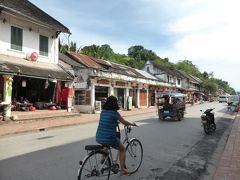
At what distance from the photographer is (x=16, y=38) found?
750 inches

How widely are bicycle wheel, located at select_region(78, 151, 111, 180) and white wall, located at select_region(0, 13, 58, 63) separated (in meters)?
14.8

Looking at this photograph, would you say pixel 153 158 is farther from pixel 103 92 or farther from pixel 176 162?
pixel 103 92

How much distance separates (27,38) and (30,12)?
6.67ft

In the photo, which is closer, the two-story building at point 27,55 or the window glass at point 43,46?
the two-story building at point 27,55

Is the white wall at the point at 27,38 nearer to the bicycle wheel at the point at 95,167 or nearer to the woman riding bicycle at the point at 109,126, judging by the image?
the woman riding bicycle at the point at 109,126

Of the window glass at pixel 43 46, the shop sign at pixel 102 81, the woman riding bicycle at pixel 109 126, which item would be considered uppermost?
the window glass at pixel 43 46

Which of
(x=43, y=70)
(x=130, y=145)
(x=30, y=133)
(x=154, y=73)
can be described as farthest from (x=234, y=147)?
(x=154, y=73)

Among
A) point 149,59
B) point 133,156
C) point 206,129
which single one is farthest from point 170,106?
point 149,59

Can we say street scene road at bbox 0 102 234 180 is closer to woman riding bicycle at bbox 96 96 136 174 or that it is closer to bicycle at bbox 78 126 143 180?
bicycle at bbox 78 126 143 180

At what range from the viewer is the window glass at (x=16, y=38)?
1875cm

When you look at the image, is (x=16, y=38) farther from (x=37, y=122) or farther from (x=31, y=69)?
(x=37, y=122)

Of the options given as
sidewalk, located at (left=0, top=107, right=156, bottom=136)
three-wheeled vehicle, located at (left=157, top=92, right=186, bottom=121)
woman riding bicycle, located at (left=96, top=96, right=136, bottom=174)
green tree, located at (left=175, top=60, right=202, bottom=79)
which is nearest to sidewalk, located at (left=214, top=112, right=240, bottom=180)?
woman riding bicycle, located at (left=96, top=96, right=136, bottom=174)

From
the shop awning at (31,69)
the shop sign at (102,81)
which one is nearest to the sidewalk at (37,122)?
the shop awning at (31,69)

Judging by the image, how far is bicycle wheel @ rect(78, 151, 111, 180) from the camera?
5.16 metres
